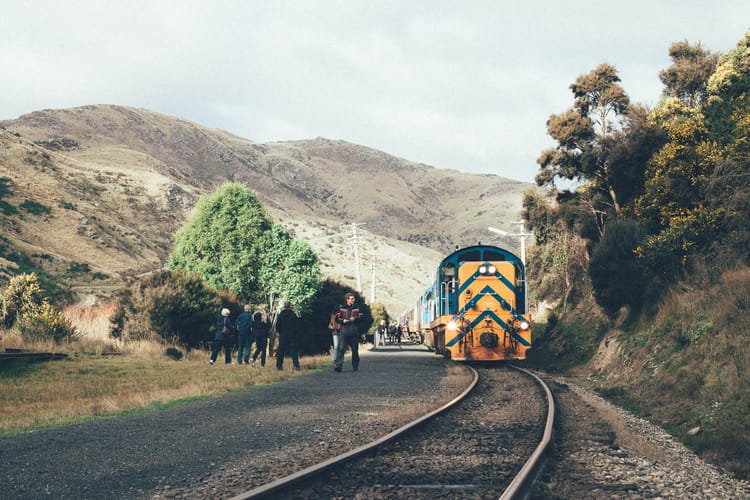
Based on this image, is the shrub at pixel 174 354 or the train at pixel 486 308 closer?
the train at pixel 486 308

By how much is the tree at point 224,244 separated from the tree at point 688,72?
2669cm

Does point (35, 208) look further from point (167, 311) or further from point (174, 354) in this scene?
point (174, 354)

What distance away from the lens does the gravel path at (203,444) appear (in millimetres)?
6430

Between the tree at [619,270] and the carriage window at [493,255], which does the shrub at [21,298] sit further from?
the tree at [619,270]

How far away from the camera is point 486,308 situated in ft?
69.7

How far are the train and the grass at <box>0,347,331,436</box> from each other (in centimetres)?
508

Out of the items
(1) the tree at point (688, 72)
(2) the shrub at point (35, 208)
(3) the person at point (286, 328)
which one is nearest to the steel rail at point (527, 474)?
(3) the person at point (286, 328)

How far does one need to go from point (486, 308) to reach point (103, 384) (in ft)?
37.3

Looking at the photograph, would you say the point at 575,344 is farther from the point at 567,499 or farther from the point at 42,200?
the point at 42,200

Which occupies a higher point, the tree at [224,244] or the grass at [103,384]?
the tree at [224,244]

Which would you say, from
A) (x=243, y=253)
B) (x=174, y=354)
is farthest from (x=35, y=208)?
(x=174, y=354)

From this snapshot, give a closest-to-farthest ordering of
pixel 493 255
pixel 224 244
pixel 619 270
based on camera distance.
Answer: pixel 619 270 → pixel 493 255 → pixel 224 244

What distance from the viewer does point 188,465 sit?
7.32 m

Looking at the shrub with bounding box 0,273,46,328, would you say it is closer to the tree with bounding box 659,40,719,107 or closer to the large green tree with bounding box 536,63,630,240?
the large green tree with bounding box 536,63,630,240
